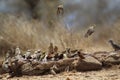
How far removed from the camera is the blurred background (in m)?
10.4

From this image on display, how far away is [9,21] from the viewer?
41.0 ft

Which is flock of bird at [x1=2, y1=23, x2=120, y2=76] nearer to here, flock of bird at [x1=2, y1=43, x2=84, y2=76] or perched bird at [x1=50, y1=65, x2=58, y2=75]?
flock of bird at [x1=2, y1=43, x2=84, y2=76]

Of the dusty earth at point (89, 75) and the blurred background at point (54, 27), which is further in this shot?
the blurred background at point (54, 27)

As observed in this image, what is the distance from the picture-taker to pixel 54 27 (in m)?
11.4

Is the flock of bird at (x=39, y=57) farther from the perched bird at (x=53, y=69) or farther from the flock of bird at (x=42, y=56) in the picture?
the perched bird at (x=53, y=69)

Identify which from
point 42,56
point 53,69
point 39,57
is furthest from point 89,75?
point 39,57

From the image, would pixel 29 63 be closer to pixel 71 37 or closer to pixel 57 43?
pixel 71 37

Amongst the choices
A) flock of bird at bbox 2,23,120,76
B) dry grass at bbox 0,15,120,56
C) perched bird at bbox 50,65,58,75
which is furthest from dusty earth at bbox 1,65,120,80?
dry grass at bbox 0,15,120,56

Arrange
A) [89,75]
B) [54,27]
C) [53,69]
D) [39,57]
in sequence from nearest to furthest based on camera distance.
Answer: [89,75] < [53,69] < [39,57] < [54,27]

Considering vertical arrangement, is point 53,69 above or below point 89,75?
above

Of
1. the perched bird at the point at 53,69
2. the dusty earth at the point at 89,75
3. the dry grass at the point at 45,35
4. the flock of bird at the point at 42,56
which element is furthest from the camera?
the dry grass at the point at 45,35

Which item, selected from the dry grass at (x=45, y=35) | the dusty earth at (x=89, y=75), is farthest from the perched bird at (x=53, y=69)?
the dry grass at (x=45, y=35)

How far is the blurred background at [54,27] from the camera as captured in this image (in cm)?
1037

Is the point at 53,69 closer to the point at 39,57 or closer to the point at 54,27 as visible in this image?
the point at 39,57
